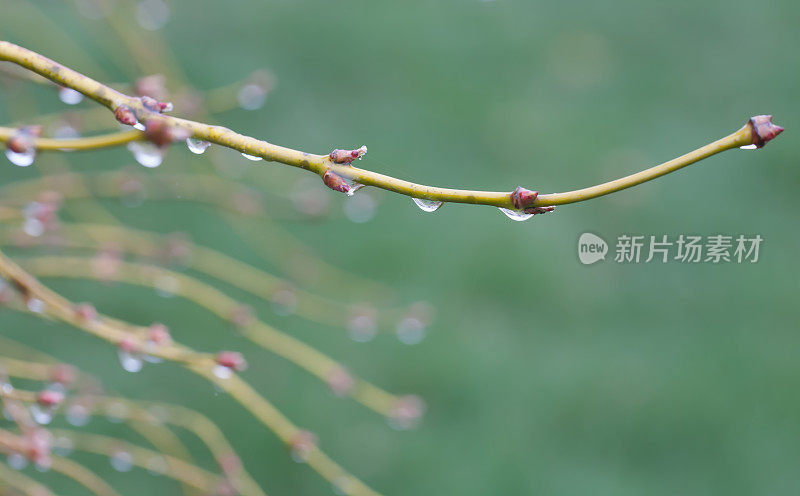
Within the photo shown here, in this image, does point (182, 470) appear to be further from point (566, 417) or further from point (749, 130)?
point (566, 417)

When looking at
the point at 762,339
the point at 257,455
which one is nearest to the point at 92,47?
the point at 257,455

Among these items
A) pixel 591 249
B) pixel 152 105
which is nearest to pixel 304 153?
pixel 152 105

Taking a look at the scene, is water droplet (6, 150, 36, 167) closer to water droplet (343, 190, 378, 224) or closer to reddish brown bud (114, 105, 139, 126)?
reddish brown bud (114, 105, 139, 126)

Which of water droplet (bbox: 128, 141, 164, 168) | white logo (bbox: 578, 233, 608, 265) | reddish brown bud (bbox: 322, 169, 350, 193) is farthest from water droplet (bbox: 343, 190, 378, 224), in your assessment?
white logo (bbox: 578, 233, 608, 265)

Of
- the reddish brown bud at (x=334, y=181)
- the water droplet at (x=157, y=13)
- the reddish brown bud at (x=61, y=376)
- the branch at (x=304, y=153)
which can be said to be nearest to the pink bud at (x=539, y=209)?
the branch at (x=304, y=153)

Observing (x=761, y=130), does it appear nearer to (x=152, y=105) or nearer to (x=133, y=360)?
(x=152, y=105)
